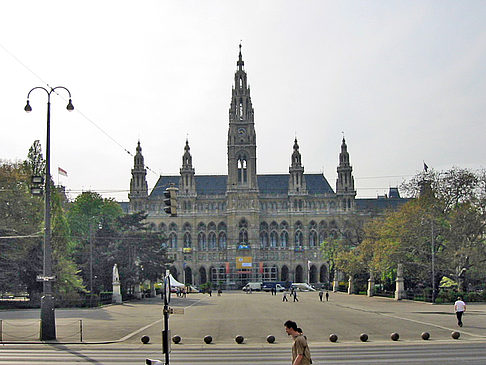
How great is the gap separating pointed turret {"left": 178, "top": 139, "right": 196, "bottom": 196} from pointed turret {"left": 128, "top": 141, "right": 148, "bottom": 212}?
821 centimetres

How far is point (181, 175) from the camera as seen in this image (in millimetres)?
142625

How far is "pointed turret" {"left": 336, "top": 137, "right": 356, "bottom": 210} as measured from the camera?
14275 centimetres

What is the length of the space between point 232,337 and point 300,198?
113 metres

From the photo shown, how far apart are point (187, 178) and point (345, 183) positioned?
35.5 metres

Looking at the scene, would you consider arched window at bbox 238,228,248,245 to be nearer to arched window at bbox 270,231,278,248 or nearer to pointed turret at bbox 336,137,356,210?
arched window at bbox 270,231,278,248

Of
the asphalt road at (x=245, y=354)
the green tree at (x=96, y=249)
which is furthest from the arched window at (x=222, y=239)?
the asphalt road at (x=245, y=354)

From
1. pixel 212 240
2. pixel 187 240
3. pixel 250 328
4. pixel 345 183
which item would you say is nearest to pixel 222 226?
pixel 212 240

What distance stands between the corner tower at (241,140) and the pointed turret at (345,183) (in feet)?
63.1

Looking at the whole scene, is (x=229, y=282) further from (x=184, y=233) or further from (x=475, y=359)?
(x=475, y=359)

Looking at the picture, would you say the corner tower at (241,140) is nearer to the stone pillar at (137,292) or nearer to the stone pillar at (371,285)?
the stone pillar at (371,285)

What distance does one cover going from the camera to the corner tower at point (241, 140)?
460 ft

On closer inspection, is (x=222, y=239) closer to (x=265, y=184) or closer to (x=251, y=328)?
(x=265, y=184)

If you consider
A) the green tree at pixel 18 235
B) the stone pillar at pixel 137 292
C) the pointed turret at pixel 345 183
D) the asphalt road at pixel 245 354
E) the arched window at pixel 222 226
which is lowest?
the stone pillar at pixel 137 292

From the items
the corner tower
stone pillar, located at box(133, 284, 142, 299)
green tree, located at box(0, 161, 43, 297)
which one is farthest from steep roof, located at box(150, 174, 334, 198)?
green tree, located at box(0, 161, 43, 297)
